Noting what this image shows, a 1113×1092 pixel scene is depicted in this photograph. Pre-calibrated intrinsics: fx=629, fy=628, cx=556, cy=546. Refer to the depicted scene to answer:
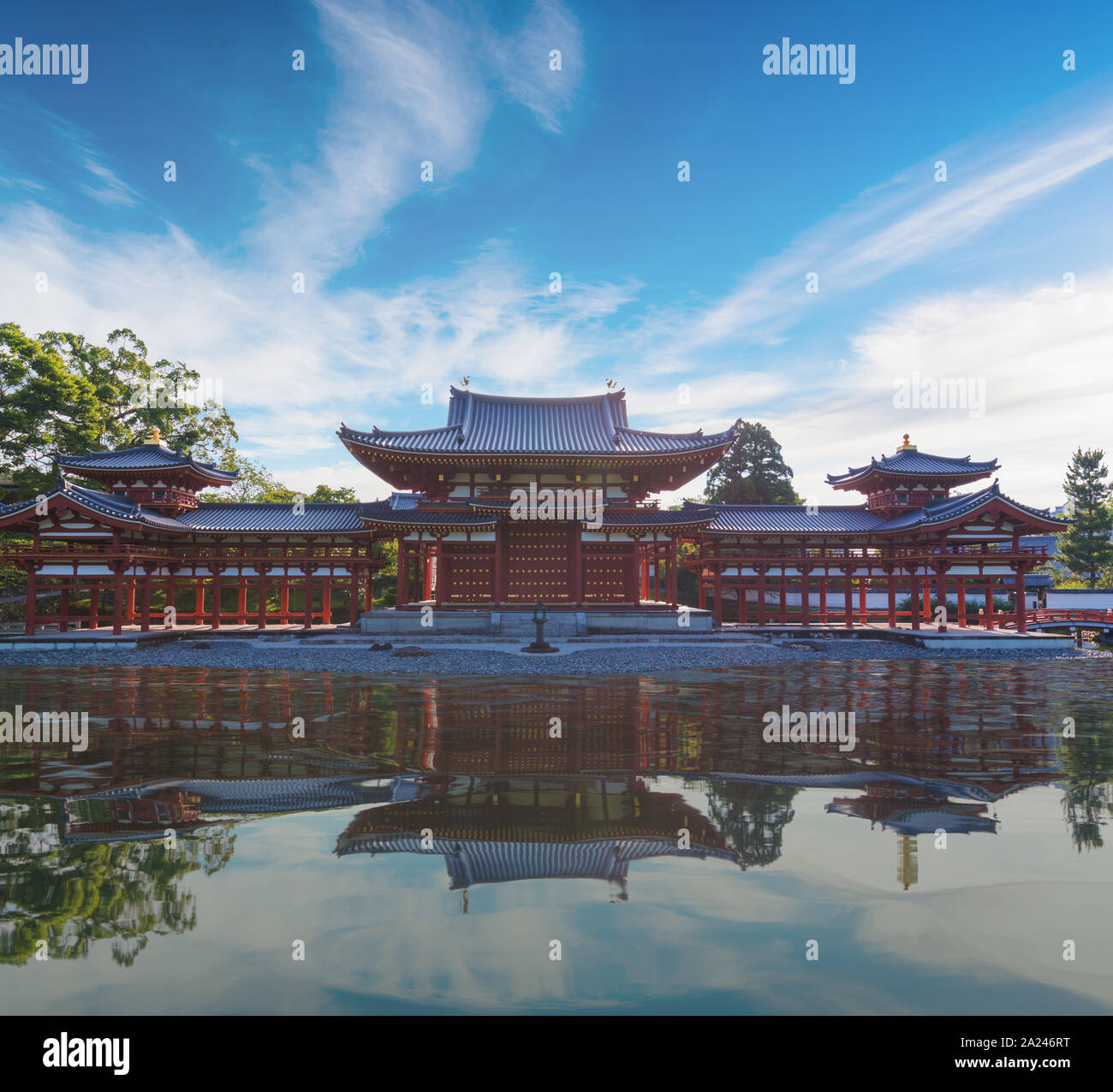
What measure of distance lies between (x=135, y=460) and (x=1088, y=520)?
62813 mm

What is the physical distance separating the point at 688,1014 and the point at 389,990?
1.63 m

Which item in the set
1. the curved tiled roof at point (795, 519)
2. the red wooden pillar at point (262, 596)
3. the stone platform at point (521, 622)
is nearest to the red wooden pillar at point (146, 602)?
the red wooden pillar at point (262, 596)

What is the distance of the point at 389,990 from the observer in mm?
3498

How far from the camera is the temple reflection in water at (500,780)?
515 cm

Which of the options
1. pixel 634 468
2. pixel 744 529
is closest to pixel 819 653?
pixel 744 529

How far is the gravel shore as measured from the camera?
19.0 meters

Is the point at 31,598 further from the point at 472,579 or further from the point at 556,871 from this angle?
the point at 556,871

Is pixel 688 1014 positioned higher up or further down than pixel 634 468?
further down

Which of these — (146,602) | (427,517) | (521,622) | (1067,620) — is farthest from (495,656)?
(1067,620)

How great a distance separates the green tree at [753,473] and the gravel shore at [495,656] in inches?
940

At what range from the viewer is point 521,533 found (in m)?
29.9

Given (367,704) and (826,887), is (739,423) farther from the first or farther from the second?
(826,887)

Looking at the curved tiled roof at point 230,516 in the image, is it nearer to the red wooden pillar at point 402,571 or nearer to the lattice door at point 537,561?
the red wooden pillar at point 402,571

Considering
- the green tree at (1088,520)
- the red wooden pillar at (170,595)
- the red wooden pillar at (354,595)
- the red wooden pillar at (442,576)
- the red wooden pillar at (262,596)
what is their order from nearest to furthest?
the red wooden pillar at (442,576), the red wooden pillar at (262,596), the red wooden pillar at (354,595), the red wooden pillar at (170,595), the green tree at (1088,520)
